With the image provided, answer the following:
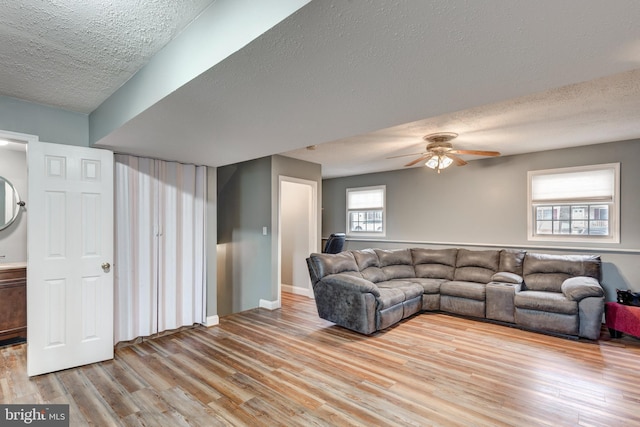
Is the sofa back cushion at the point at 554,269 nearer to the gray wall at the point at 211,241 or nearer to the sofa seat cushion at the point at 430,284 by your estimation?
the sofa seat cushion at the point at 430,284

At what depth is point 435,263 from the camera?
5.36 metres

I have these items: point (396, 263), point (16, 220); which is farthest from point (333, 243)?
point (16, 220)

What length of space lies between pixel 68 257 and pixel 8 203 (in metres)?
1.92

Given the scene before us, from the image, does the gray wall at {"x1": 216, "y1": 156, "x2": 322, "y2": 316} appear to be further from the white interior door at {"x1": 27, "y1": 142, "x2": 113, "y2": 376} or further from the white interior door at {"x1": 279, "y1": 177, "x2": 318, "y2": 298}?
the white interior door at {"x1": 27, "y1": 142, "x2": 113, "y2": 376}

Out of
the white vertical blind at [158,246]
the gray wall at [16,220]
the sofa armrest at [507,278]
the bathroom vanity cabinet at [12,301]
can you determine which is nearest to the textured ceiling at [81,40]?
the white vertical blind at [158,246]

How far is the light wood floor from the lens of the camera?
2.24 m

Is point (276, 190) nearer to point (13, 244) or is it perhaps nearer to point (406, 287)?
point (406, 287)

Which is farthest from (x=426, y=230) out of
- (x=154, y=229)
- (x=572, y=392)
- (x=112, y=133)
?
(x=112, y=133)

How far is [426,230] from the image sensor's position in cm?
602

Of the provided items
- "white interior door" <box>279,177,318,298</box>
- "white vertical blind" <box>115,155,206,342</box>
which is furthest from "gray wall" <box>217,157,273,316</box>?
"white vertical blind" <box>115,155,206,342</box>

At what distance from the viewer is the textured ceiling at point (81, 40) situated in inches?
62.5

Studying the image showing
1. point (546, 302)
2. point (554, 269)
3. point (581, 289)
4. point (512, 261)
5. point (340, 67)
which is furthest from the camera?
point (512, 261)

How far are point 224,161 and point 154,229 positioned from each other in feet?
3.75

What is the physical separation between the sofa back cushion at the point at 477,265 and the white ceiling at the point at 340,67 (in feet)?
7.73
